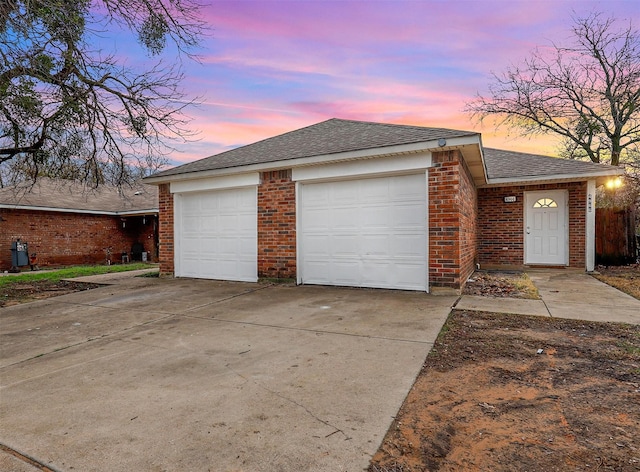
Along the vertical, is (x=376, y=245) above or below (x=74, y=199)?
below

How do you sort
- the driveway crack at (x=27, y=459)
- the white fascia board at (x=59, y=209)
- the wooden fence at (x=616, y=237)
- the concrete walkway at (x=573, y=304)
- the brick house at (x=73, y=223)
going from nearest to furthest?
1. the driveway crack at (x=27, y=459)
2. the concrete walkway at (x=573, y=304)
3. the wooden fence at (x=616, y=237)
4. the white fascia board at (x=59, y=209)
5. the brick house at (x=73, y=223)

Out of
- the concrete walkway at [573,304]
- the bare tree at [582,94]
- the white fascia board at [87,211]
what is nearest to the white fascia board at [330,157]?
the concrete walkway at [573,304]

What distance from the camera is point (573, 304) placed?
5.63 meters

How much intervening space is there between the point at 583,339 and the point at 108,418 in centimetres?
440

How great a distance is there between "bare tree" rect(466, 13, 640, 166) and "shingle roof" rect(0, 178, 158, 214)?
62.6 feet

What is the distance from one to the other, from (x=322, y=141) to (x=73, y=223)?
13.8 m

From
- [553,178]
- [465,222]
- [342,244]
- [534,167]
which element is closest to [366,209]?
[342,244]

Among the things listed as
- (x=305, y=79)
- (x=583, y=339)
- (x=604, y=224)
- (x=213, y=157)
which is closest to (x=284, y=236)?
(x=213, y=157)

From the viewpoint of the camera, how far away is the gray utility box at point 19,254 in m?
14.0

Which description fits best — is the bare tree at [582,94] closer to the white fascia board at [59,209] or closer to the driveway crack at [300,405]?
the white fascia board at [59,209]

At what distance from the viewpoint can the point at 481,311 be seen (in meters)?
5.11

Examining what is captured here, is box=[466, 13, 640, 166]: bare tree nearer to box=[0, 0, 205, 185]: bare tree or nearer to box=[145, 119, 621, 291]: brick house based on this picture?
box=[145, 119, 621, 291]: brick house

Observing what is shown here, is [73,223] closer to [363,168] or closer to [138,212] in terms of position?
[138,212]

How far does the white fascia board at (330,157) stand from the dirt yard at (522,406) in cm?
336
